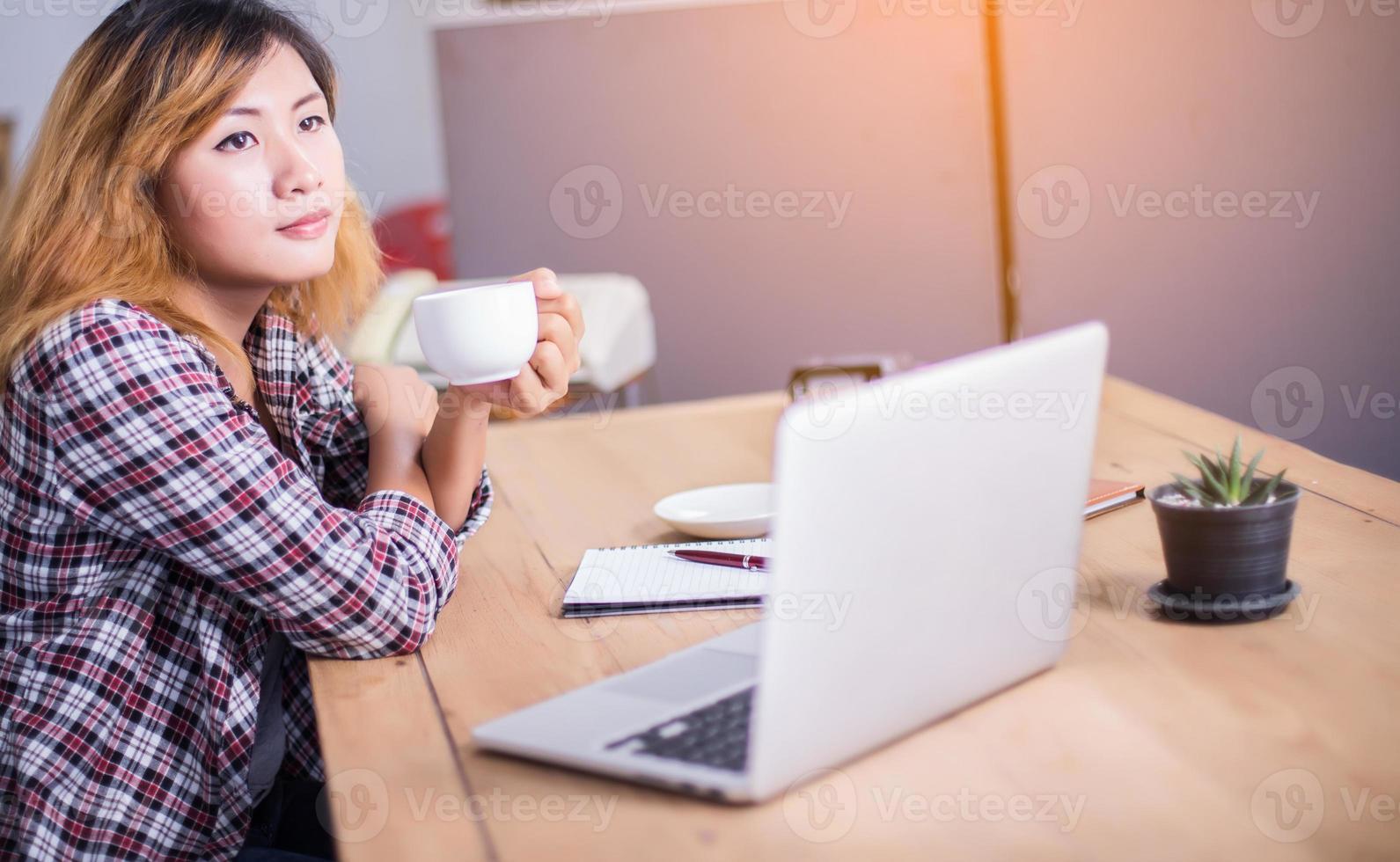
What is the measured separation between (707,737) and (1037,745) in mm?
167

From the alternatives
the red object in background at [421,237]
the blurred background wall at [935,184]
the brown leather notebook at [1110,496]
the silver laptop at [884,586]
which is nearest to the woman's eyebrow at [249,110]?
the silver laptop at [884,586]

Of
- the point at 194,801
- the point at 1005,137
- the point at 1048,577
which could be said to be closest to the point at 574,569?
the point at 194,801

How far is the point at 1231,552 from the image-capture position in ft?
2.55

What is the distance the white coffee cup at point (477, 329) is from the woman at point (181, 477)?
9cm

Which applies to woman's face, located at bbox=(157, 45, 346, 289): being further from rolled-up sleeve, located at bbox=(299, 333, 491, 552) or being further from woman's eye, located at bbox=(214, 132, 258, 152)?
rolled-up sleeve, located at bbox=(299, 333, 491, 552)

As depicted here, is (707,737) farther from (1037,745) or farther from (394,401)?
(394,401)

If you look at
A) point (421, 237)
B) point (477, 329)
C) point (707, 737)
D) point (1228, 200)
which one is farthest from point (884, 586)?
point (421, 237)

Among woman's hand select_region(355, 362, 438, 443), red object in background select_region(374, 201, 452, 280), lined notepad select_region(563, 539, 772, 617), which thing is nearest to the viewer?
lined notepad select_region(563, 539, 772, 617)

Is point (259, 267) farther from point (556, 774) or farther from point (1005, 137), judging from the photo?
point (1005, 137)

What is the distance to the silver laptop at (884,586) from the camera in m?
0.55

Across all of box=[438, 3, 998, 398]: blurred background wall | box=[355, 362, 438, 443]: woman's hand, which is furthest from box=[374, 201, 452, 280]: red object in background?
box=[355, 362, 438, 443]: woman's hand

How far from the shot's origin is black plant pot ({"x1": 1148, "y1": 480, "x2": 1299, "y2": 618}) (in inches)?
30.3

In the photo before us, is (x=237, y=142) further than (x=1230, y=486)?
Yes

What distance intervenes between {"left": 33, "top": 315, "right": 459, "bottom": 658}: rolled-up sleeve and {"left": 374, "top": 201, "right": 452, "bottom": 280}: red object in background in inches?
136
